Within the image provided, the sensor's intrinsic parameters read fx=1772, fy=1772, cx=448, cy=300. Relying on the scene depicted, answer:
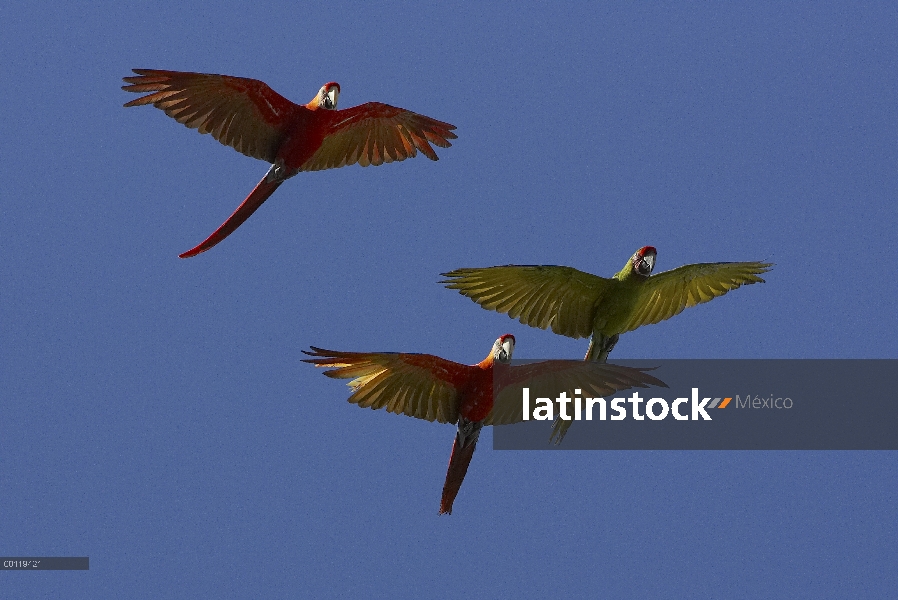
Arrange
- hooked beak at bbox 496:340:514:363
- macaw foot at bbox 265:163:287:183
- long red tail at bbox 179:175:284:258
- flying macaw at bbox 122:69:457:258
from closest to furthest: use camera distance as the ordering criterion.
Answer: hooked beak at bbox 496:340:514:363 → flying macaw at bbox 122:69:457:258 → long red tail at bbox 179:175:284:258 → macaw foot at bbox 265:163:287:183

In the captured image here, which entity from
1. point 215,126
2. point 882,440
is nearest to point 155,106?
point 215,126

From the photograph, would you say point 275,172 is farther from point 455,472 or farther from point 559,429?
point 559,429

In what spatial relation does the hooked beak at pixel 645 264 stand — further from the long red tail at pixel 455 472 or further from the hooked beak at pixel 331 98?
the hooked beak at pixel 331 98

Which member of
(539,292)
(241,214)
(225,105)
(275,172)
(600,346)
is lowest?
(600,346)

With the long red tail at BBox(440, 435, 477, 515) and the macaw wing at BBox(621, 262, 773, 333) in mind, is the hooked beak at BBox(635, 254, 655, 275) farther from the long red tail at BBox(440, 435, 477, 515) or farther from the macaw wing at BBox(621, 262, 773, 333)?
the long red tail at BBox(440, 435, 477, 515)

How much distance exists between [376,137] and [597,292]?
2086 millimetres

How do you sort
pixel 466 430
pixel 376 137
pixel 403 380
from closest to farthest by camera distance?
pixel 403 380 < pixel 466 430 < pixel 376 137

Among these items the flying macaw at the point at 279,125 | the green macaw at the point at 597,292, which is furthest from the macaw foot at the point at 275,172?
the green macaw at the point at 597,292

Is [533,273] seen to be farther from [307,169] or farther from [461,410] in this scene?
[307,169]

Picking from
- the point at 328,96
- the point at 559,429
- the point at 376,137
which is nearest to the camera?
the point at 559,429

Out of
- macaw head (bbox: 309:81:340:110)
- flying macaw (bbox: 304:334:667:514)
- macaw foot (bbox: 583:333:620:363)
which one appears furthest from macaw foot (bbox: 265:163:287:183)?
macaw foot (bbox: 583:333:620:363)

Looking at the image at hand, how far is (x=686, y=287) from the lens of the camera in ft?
44.0

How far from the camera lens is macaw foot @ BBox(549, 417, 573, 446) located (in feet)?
42.7

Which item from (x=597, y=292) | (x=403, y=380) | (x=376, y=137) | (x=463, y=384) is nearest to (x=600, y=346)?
(x=597, y=292)
